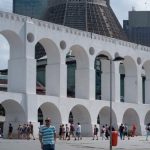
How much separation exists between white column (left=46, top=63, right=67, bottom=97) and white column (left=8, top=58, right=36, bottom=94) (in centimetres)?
410

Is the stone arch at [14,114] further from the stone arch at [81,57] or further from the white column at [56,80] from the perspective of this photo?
the stone arch at [81,57]

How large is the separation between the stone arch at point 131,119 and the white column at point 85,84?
8890 millimetres

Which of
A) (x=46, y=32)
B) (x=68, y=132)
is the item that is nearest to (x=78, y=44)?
(x=46, y=32)

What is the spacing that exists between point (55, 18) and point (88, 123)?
65.4 meters

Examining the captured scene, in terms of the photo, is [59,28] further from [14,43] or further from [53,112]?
[53,112]

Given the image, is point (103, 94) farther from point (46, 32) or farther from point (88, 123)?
point (46, 32)

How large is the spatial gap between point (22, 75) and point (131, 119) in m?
21.1

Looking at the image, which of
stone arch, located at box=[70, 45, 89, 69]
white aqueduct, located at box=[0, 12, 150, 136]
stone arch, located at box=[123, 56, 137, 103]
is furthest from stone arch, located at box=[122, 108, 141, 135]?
stone arch, located at box=[70, 45, 89, 69]

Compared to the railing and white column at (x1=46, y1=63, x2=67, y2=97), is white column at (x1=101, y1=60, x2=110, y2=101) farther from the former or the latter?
white column at (x1=46, y1=63, x2=67, y2=97)

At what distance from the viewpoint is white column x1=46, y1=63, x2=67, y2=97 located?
54406mm

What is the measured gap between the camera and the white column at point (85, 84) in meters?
58.3

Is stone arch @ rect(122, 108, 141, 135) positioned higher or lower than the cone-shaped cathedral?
lower

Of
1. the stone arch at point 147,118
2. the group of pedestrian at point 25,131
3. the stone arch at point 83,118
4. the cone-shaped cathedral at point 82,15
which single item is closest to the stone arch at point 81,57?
the stone arch at point 83,118

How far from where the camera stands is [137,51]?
6644 centimetres
